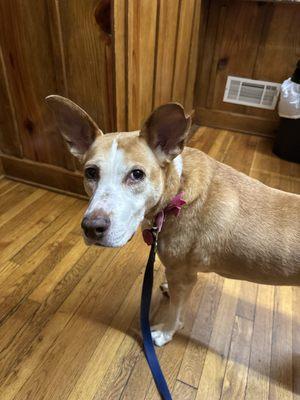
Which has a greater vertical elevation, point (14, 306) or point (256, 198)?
point (256, 198)

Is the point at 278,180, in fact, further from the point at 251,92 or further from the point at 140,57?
the point at 140,57

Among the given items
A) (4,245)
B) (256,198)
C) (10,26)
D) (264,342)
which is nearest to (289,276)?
(256,198)

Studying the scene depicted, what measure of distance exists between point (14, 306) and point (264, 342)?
1218mm

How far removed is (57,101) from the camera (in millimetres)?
989

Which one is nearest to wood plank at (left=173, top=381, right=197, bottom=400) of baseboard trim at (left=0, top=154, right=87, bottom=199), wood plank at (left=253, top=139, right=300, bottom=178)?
baseboard trim at (left=0, top=154, right=87, bottom=199)

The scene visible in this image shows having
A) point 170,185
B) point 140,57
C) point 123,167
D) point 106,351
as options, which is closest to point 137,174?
point 123,167

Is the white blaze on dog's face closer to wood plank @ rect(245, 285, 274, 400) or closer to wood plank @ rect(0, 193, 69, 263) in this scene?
wood plank @ rect(245, 285, 274, 400)

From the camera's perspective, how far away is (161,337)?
1358mm

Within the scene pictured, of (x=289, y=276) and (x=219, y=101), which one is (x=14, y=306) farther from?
(x=219, y=101)

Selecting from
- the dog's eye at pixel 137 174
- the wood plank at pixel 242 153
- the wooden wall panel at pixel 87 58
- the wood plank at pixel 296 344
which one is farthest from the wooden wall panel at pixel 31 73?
the wood plank at pixel 296 344

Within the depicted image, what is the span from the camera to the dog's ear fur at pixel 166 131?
3.03 ft

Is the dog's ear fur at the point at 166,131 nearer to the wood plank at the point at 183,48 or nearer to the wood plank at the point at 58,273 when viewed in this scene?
the wood plank at the point at 58,273

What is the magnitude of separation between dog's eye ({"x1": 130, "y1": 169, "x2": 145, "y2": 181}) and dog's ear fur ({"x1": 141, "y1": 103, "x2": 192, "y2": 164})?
0.10 metres

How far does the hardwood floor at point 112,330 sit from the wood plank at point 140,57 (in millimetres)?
882
